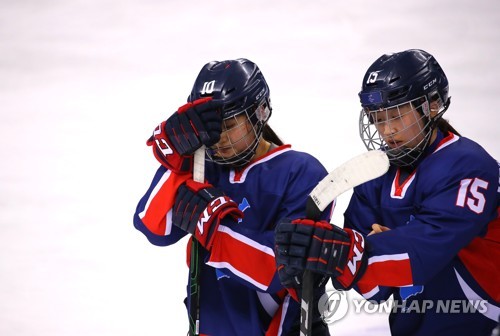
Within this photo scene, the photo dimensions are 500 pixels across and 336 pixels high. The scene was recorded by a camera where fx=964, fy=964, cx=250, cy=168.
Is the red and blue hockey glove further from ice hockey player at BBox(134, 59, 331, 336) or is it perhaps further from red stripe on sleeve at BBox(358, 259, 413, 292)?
red stripe on sleeve at BBox(358, 259, 413, 292)

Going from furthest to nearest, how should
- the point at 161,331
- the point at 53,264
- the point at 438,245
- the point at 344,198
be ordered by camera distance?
the point at 344,198 → the point at 53,264 → the point at 161,331 → the point at 438,245

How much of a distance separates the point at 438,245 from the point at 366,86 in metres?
0.47

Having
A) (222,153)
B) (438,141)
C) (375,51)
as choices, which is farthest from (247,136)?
(375,51)

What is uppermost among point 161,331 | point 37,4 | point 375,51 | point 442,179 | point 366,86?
point 37,4

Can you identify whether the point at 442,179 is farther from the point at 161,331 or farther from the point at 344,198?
the point at 344,198

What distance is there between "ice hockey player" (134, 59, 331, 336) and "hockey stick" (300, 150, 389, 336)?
15 cm

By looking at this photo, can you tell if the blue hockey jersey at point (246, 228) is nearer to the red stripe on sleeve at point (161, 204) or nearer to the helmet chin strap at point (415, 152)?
the red stripe on sleeve at point (161, 204)

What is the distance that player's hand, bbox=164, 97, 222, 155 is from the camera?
8.00 feet

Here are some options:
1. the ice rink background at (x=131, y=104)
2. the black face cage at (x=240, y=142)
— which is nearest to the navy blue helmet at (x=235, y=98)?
the black face cage at (x=240, y=142)

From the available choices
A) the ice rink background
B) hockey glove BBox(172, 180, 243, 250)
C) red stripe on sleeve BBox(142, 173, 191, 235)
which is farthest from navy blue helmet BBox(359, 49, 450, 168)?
the ice rink background

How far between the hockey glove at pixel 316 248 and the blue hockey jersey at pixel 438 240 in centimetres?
9

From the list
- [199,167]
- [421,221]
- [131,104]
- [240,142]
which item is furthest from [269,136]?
[131,104]

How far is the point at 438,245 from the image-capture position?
7.53 ft

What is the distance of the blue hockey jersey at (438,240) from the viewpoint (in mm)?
2301
